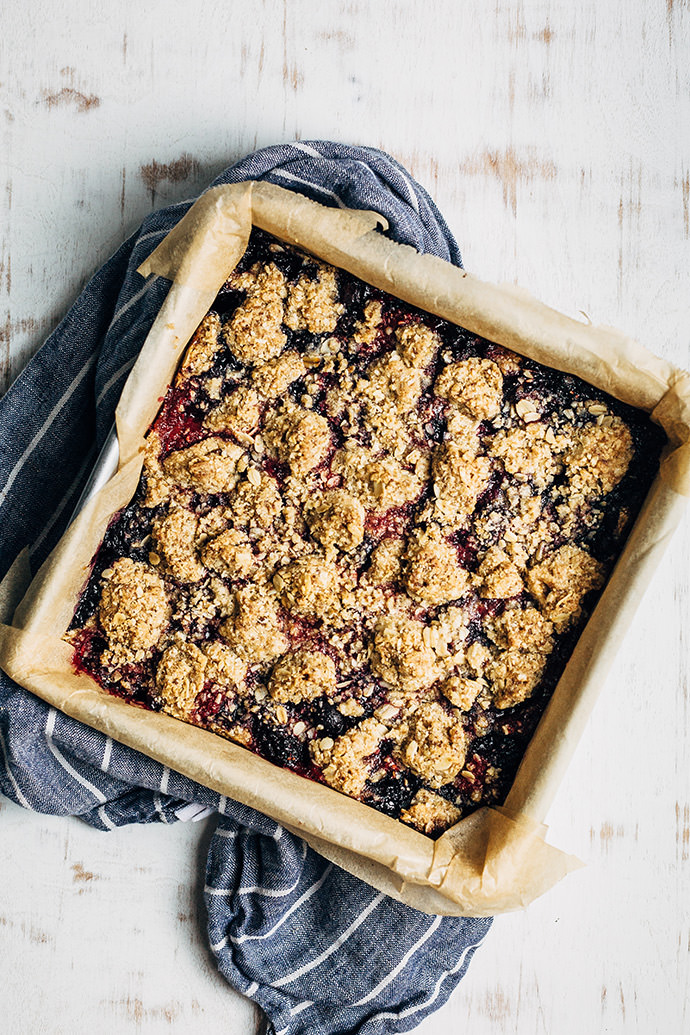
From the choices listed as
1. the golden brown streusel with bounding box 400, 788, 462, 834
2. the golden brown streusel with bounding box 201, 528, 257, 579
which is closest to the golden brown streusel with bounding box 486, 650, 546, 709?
the golden brown streusel with bounding box 400, 788, 462, 834

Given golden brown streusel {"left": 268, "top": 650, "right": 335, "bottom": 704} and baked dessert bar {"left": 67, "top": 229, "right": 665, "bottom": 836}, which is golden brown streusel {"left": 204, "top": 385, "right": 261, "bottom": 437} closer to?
baked dessert bar {"left": 67, "top": 229, "right": 665, "bottom": 836}

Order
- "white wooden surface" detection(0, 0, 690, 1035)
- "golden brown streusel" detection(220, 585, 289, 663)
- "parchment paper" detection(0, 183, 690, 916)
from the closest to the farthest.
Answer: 1. "parchment paper" detection(0, 183, 690, 916)
2. "golden brown streusel" detection(220, 585, 289, 663)
3. "white wooden surface" detection(0, 0, 690, 1035)

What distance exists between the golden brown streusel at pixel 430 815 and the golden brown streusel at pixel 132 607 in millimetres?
618

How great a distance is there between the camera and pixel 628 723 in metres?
1.93

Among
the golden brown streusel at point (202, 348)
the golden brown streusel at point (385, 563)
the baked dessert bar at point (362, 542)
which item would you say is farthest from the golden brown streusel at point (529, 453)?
the golden brown streusel at point (202, 348)

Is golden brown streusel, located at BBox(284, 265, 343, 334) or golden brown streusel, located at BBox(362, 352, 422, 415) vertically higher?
golden brown streusel, located at BBox(284, 265, 343, 334)

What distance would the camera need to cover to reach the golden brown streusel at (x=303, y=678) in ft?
5.39

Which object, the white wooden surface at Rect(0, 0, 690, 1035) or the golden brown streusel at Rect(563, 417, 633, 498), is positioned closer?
the golden brown streusel at Rect(563, 417, 633, 498)

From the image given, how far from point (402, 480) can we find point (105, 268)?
84 centimetres

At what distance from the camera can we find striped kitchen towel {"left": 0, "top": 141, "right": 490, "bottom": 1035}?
68.9 inches

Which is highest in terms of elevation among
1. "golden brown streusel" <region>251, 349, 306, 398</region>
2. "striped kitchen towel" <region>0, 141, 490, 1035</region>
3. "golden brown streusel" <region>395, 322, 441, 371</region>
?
"golden brown streusel" <region>395, 322, 441, 371</region>

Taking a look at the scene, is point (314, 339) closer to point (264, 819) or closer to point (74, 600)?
point (74, 600)

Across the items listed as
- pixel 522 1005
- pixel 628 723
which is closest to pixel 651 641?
pixel 628 723

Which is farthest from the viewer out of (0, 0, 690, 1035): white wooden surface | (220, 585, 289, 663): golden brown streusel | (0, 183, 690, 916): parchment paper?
(0, 0, 690, 1035): white wooden surface
